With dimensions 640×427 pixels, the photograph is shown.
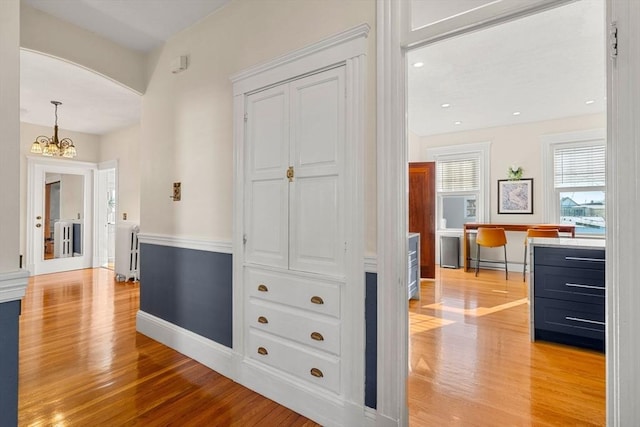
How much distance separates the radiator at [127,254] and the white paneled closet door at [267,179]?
163 inches

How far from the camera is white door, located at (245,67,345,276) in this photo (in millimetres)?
1875

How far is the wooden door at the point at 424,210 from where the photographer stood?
545 cm

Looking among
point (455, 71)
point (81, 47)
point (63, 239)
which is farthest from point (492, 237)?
point (63, 239)

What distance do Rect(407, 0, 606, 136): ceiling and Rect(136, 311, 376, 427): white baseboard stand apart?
226 cm

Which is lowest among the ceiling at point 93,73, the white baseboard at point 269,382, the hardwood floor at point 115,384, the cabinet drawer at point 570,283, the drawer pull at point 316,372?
the hardwood floor at point 115,384

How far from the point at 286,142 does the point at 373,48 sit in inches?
29.8

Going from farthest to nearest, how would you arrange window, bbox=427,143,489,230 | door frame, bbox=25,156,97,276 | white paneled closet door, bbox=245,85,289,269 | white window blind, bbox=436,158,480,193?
white window blind, bbox=436,158,480,193
window, bbox=427,143,489,230
door frame, bbox=25,156,97,276
white paneled closet door, bbox=245,85,289,269

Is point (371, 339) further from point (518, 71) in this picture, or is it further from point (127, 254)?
point (127, 254)

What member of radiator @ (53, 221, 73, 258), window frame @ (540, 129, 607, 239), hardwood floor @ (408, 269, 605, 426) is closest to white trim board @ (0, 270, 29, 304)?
hardwood floor @ (408, 269, 605, 426)

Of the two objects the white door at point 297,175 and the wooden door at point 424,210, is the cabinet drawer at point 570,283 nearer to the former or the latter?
the white door at point 297,175

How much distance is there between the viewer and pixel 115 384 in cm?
224

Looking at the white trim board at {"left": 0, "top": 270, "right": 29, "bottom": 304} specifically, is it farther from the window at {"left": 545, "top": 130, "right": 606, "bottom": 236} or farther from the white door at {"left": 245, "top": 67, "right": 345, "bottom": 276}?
the window at {"left": 545, "top": 130, "right": 606, "bottom": 236}

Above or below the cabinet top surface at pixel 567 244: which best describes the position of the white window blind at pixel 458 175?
above

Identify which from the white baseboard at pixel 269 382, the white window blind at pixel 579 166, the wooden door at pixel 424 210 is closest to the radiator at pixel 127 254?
the white baseboard at pixel 269 382
